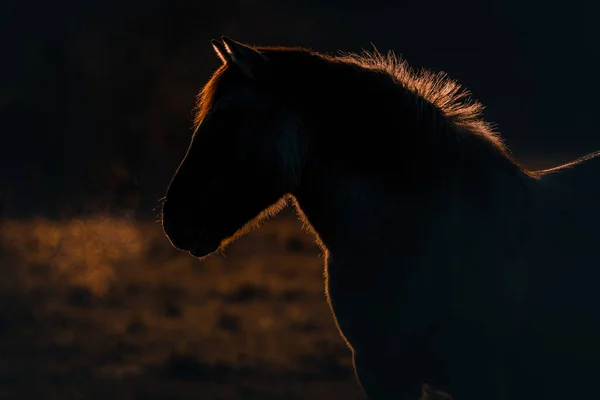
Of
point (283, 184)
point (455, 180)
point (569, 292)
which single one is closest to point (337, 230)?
point (283, 184)

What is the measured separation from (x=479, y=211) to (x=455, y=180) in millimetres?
279

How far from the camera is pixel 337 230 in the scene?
237 inches

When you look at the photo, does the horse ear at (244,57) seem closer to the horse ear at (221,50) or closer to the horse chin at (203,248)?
the horse ear at (221,50)

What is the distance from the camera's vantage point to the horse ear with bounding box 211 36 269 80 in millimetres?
5888

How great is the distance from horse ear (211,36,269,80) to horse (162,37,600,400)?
11mm

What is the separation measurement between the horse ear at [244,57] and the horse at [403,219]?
11mm

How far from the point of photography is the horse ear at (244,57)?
589 centimetres

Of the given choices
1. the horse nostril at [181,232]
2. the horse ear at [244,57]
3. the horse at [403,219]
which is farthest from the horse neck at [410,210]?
the horse nostril at [181,232]

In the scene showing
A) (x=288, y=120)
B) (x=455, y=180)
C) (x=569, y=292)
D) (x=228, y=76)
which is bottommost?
(x=569, y=292)

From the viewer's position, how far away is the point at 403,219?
5.87 metres

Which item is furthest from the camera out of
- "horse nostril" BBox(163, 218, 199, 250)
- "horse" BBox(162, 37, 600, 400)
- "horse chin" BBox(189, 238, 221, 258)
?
"horse chin" BBox(189, 238, 221, 258)

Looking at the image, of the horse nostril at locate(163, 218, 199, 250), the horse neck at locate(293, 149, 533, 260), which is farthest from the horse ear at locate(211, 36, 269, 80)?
the horse nostril at locate(163, 218, 199, 250)

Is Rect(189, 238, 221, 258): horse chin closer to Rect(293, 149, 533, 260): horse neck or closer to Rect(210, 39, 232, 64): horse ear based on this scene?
Rect(293, 149, 533, 260): horse neck

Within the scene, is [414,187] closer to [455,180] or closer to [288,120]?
[455,180]
